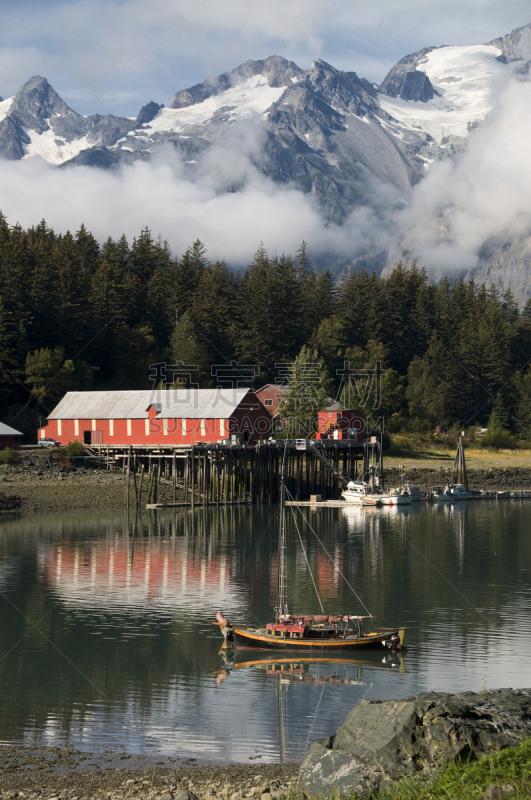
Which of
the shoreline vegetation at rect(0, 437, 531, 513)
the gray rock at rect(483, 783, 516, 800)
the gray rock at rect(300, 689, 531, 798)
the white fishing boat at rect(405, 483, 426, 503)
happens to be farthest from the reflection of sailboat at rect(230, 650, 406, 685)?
the white fishing boat at rect(405, 483, 426, 503)

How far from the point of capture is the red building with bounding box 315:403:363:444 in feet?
257

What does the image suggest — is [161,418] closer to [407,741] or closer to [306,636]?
[306,636]

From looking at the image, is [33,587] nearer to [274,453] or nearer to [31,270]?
[274,453]

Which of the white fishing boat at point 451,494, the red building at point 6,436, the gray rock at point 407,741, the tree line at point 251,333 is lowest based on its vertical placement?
the white fishing boat at point 451,494

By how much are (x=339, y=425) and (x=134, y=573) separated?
143ft

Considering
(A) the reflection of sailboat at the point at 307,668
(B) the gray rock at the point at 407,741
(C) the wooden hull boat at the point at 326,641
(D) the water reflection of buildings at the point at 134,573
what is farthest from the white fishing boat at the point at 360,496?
(B) the gray rock at the point at 407,741

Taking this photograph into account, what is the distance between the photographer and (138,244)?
117312 mm

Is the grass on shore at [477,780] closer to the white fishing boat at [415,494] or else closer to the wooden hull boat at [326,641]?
the wooden hull boat at [326,641]

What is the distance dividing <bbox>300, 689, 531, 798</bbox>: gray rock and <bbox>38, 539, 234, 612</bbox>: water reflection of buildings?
20.0m

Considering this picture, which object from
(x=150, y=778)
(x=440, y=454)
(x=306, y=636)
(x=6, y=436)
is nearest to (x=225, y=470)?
(x=6, y=436)

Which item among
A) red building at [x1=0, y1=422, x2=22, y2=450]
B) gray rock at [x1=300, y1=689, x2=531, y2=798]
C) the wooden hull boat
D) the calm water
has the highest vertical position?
red building at [x1=0, y1=422, x2=22, y2=450]

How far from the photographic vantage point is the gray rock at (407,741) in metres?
12.0

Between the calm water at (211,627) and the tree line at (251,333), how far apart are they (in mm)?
40278

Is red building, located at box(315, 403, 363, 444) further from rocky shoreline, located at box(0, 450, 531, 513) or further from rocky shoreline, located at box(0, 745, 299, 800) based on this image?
rocky shoreline, located at box(0, 745, 299, 800)
